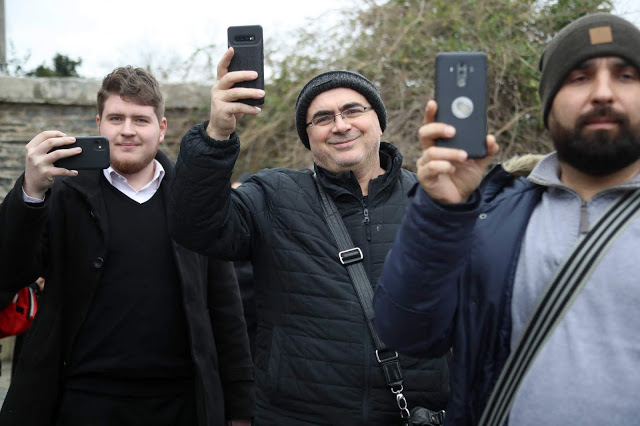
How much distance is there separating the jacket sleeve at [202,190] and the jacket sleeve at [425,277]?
0.77m

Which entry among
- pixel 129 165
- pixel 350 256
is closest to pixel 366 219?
pixel 350 256

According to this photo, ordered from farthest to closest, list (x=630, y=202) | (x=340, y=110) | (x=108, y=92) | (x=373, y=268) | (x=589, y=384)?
1. (x=108, y=92)
2. (x=340, y=110)
3. (x=373, y=268)
4. (x=630, y=202)
5. (x=589, y=384)

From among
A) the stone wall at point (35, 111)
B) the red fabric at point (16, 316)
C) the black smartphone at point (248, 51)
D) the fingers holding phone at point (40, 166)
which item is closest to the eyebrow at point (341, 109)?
the black smartphone at point (248, 51)

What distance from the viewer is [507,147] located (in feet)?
22.6

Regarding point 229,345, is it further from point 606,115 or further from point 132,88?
point 606,115

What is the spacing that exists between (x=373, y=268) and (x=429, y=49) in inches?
210

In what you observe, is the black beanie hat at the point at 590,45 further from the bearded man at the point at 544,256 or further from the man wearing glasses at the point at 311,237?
the man wearing glasses at the point at 311,237

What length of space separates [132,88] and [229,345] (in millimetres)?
1358

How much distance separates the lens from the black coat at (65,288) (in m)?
2.60

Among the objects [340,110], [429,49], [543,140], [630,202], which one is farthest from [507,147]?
[630,202]

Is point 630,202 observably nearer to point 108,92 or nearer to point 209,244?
point 209,244

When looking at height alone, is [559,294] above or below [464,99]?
below

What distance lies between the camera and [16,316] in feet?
10.5

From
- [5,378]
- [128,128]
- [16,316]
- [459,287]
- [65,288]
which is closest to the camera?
[459,287]
